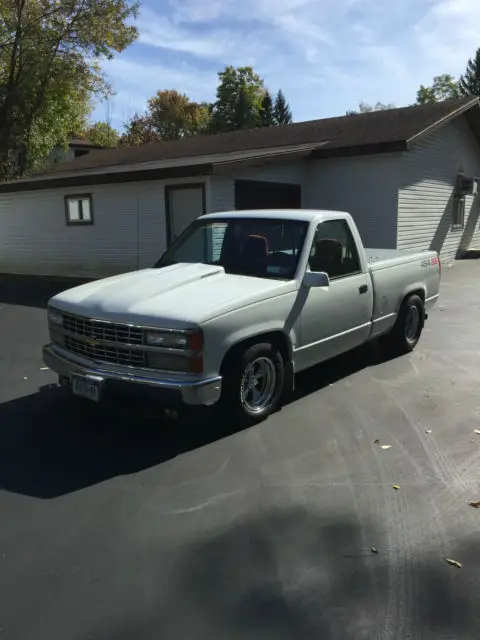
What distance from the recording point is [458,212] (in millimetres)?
18812

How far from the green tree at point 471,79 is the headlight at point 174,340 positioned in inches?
2407

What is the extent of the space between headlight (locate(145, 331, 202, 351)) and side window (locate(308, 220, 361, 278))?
1.67 meters

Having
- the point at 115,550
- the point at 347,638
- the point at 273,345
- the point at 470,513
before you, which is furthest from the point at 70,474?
the point at 470,513

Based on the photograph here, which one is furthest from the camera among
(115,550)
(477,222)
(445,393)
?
(477,222)

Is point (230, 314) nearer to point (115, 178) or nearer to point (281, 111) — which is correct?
point (115, 178)

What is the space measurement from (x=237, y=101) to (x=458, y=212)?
4231 cm

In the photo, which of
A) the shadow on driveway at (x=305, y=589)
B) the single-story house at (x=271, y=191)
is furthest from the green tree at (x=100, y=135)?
the shadow on driveway at (x=305, y=589)

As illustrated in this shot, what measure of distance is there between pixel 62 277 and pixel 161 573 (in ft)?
49.5

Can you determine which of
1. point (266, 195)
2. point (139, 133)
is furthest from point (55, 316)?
point (139, 133)

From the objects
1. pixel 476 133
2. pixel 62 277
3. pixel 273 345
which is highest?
pixel 476 133

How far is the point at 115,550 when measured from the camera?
3143mm

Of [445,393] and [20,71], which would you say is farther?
[20,71]

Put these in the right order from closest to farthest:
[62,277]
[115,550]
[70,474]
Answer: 1. [115,550]
2. [70,474]
3. [62,277]

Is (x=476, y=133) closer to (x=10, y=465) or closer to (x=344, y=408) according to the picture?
(x=344, y=408)
